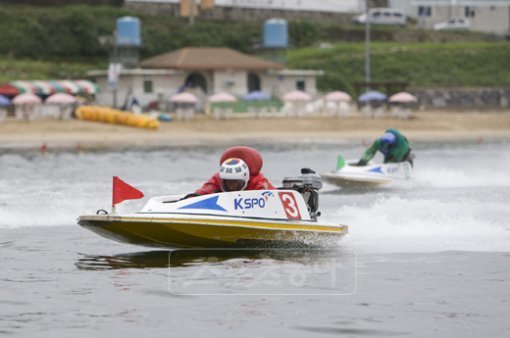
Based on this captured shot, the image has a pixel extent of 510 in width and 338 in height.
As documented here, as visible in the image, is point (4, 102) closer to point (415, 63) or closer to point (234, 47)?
point (234, 47)

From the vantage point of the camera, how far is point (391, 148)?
101 ft

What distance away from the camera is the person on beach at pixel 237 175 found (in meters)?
18.1

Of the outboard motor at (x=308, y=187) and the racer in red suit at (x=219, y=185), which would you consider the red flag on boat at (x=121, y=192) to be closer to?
the racer in red suit at (x=219, y=185)

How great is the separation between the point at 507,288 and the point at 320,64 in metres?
63.9

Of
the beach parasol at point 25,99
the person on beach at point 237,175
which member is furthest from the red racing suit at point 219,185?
the beach parasol at point 25,99

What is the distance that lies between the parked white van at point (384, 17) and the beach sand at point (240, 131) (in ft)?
105

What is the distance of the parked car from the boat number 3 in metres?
81.8

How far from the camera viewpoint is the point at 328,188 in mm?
31594

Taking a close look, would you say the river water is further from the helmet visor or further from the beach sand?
the beach sand

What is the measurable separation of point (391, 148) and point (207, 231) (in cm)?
1350

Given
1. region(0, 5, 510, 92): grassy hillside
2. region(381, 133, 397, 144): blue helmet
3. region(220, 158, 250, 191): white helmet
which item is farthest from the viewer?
region(0, 5, 510, 92): grassy hillside

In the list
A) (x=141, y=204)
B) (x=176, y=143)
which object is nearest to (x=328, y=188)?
(x=141, y=204)

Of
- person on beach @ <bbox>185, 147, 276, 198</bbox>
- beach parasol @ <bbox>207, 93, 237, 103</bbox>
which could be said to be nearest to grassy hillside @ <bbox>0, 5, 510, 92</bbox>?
beach parasol @ <bbox>207, 93, 237, 103</bbox>

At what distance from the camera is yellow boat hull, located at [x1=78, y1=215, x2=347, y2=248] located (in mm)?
17453
